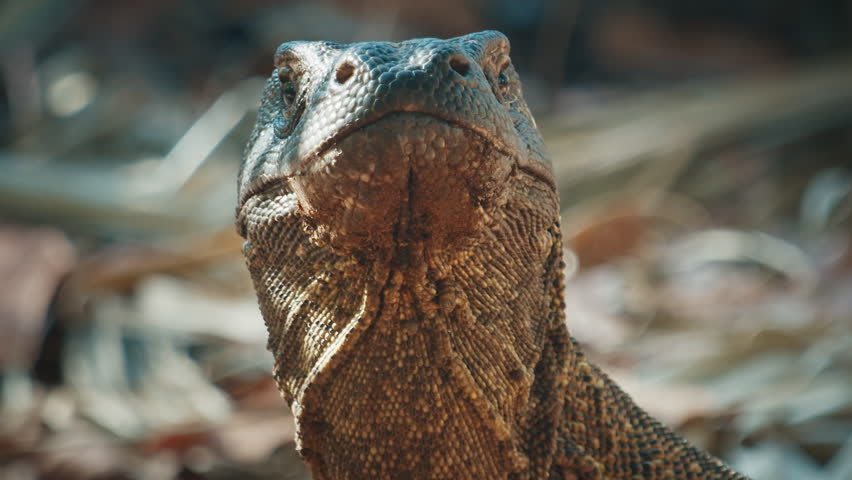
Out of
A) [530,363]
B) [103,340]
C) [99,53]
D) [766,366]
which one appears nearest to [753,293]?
[766,366]

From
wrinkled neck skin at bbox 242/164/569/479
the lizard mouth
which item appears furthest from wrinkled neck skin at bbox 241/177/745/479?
the lizard mouth

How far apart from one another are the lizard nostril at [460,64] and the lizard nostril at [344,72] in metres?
0.25

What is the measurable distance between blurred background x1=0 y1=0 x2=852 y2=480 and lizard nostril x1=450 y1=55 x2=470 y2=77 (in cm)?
328

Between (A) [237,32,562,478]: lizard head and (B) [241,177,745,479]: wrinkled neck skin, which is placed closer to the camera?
(A) [237,32,562,478]: lizard head

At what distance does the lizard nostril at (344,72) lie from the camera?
2180 millimetres

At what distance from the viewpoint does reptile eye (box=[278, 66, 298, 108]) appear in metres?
2.63

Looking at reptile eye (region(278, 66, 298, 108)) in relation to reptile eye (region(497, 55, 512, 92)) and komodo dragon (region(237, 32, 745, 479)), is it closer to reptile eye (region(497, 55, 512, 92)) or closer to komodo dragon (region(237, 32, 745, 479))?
komodo dragon (region(237, 32, 745, 479))

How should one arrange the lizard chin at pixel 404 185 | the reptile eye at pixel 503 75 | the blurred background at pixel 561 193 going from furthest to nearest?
the blurred background at pixel 561 193 → the reptile eye at pixel 503 75 → the lizard chin at pixel 404 185

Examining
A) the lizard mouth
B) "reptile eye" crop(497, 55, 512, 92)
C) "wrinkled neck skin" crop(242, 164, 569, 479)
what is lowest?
"wrinkled neck skin" crop(242, 164, 569, 479)

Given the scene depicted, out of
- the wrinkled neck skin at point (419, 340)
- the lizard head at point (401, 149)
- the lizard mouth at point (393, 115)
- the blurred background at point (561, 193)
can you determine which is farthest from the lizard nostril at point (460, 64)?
the blurred background at point (561, 193)

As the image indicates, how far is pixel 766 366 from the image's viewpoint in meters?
5.90

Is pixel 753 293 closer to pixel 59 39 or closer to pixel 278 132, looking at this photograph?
pixel 278 132

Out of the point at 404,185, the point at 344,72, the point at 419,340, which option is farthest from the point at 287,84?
the point at 419,340

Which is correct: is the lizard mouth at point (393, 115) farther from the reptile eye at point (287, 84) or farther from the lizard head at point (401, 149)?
the reptile eye at point (287, 84)
